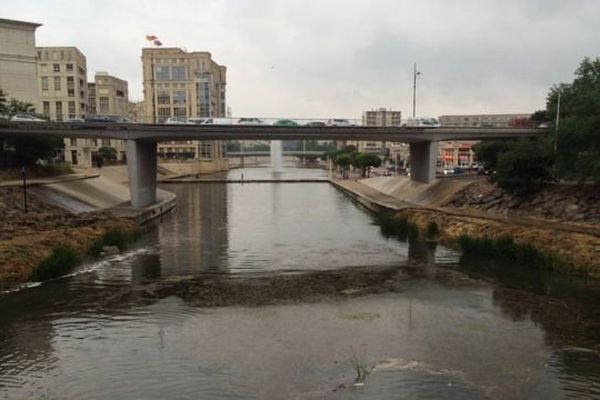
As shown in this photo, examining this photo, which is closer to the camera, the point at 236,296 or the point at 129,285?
the point at 236,296

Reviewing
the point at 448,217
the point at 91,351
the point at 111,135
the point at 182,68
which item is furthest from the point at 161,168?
the point at 91,351

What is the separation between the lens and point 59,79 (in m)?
116

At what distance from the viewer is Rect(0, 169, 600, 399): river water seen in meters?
13.9

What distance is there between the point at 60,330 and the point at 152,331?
11.4 feet

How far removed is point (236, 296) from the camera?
23281 mm

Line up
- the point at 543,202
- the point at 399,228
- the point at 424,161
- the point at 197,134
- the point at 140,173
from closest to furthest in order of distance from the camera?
the point at 543,202 < the point at 399,228 < the point at 140,173 < the point at 197,134 < the point at 424,161

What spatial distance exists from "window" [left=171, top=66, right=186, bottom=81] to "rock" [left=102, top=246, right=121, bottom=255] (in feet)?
450

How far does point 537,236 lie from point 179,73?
148078 millimetres

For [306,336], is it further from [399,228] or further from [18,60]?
[18,60]

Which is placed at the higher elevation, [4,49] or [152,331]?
[4,49]

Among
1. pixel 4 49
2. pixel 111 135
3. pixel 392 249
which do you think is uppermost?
pixel 4 49

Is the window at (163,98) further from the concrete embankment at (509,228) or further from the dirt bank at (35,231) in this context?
the dirt bank at (35,231)

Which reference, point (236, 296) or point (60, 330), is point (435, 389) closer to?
point (236, 296)

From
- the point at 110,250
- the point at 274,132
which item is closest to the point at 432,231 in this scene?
the point at 110,250
